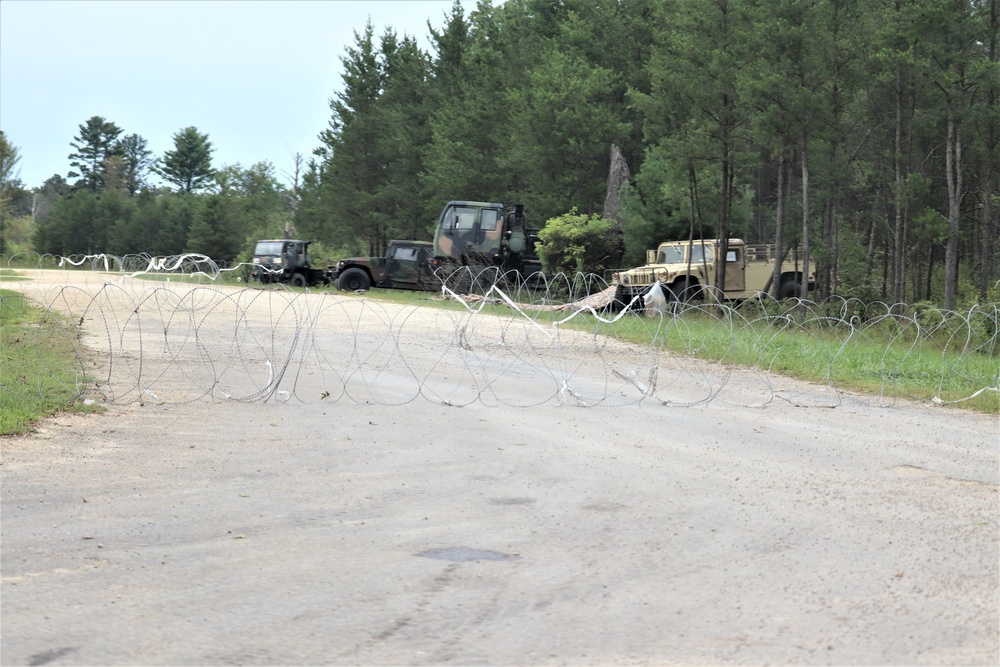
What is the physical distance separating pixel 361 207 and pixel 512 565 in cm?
5459

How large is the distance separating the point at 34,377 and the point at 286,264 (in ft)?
103

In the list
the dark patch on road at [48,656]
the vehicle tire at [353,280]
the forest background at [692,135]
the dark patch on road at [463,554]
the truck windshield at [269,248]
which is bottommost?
the dark patch on road at [48,656]

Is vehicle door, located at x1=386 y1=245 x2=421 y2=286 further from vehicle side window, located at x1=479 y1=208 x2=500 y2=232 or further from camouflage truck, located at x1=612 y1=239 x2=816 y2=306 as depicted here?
camouflage truck, located at x1=612 y1=239 x2=816 y2=306

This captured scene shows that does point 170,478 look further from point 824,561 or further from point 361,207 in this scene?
point 361,207

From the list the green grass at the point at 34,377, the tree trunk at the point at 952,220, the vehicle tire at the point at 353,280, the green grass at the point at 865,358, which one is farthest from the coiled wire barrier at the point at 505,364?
the vehicle tire at the point at 353,280

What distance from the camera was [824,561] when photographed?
6008mm

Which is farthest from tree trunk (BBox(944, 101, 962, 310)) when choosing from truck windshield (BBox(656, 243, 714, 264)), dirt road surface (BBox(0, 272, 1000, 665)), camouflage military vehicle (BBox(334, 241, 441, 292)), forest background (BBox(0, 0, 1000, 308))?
camouflage military vehicle (BBox(334, 241, 441, 292))

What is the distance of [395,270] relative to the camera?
3872 cm

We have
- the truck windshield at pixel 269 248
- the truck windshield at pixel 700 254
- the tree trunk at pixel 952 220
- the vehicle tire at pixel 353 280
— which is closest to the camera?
the tree trunk at pixel 952 220

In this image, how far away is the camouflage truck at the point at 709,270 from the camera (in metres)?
29.9

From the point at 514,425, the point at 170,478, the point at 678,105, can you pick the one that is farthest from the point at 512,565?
the point at 678,105

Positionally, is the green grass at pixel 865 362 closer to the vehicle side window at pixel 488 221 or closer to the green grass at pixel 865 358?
the green grass at pixel 865 358

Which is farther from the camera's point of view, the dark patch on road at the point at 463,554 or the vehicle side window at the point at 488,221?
the vehicle side window at the point at 488,221

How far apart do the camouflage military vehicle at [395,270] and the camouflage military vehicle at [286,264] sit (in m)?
4.16
